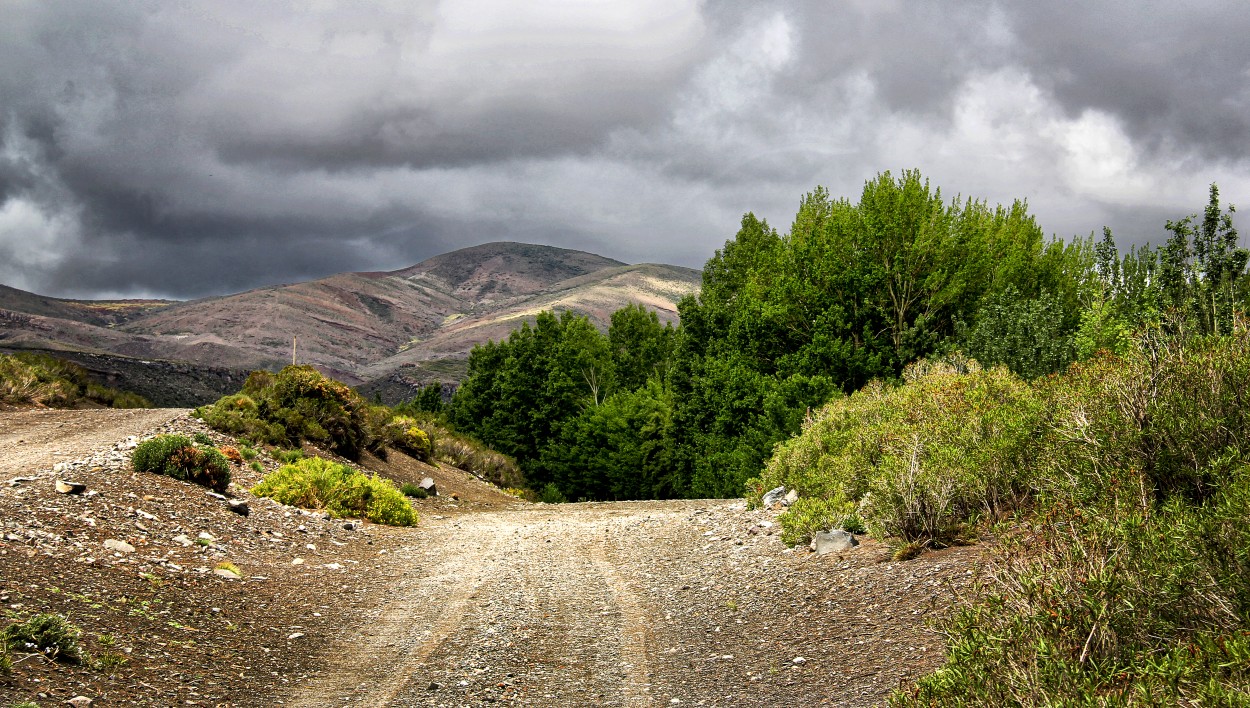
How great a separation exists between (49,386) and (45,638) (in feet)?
70.8

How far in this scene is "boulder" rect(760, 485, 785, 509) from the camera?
47.8ft

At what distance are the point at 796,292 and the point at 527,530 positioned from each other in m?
21.0

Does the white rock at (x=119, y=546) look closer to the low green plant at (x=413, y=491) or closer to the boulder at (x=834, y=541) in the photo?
the boulder at (x=834, y=541)

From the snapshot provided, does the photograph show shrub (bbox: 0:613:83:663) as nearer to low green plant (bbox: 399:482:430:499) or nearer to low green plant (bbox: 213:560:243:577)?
low green plant (bbox: 213:560:243:577)

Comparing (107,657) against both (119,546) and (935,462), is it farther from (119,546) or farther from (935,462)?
Result: (935,462)

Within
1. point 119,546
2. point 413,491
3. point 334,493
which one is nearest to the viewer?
point 119,546

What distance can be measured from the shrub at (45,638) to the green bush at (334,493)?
27.5 ft

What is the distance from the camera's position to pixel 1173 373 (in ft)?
21.4

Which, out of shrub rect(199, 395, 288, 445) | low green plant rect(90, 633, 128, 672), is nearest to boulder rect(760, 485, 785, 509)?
low green plant rect(90, 633, 128, 672)

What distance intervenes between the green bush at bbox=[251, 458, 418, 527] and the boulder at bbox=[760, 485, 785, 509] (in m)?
6.99

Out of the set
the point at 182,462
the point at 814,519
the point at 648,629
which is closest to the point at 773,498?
the point at 814,519

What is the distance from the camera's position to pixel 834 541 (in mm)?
10148

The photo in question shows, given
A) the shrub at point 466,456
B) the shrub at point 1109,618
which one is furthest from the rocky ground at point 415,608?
the shrub at point 466,456

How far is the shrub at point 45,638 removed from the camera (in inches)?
234
